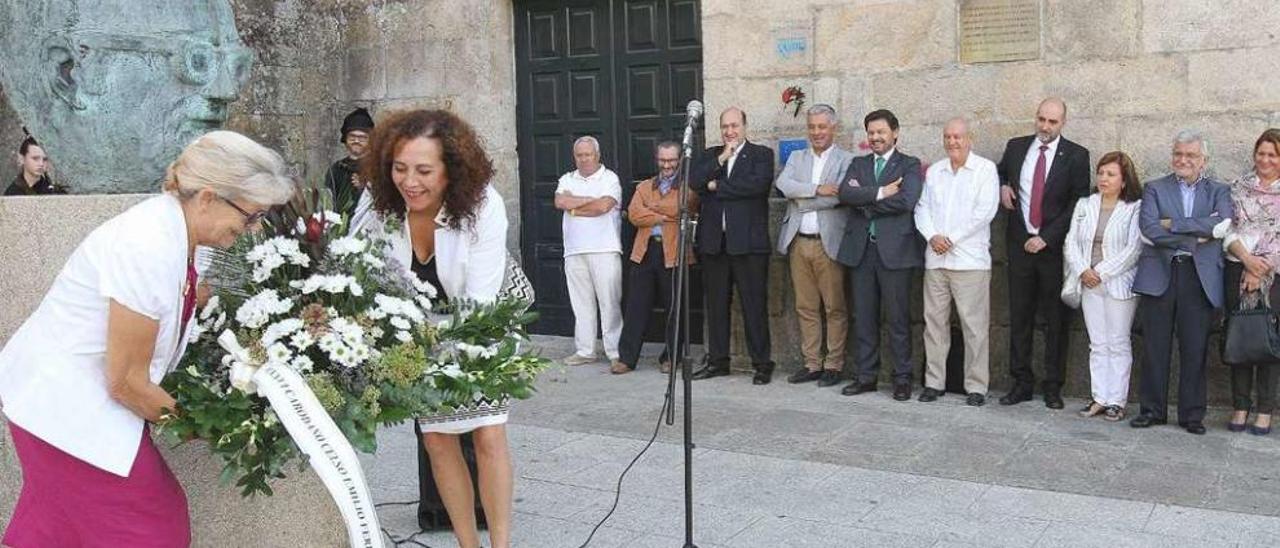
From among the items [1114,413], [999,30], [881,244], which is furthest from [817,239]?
[1114,413]

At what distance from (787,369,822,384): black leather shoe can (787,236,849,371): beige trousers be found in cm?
3

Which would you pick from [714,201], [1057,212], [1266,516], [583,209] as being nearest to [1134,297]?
[1057,212]

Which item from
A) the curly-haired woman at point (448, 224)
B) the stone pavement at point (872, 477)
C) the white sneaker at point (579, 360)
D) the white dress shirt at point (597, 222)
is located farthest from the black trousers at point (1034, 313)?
the curly-haired woman at point (448, 224)

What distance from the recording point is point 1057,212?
7113mm

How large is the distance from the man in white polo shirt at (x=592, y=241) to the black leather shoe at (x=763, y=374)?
1139 millimetres

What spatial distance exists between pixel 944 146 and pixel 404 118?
4.64 m

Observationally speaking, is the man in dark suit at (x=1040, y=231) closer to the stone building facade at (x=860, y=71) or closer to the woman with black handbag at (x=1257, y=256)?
the stone building facade at (x=860, y=71)

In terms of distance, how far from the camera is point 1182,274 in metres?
6.49

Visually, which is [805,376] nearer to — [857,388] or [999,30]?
[857,388]

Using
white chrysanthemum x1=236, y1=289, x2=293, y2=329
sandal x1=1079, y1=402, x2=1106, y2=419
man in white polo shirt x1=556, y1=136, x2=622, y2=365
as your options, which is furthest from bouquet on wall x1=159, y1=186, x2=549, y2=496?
man in white polo shirt x1=556, y1=136, x2=622, y2=365

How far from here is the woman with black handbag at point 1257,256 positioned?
20.7 feet

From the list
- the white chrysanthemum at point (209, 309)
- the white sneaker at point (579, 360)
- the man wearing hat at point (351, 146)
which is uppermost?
the man wearing hat at point (351, 146)

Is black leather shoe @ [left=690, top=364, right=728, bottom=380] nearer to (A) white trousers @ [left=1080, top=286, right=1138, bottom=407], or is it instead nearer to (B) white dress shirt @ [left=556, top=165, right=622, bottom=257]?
(B) white dress shirt @ [left=556, top=165, right=622, bottom=257]

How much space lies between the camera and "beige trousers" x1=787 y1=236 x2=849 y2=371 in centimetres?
788
